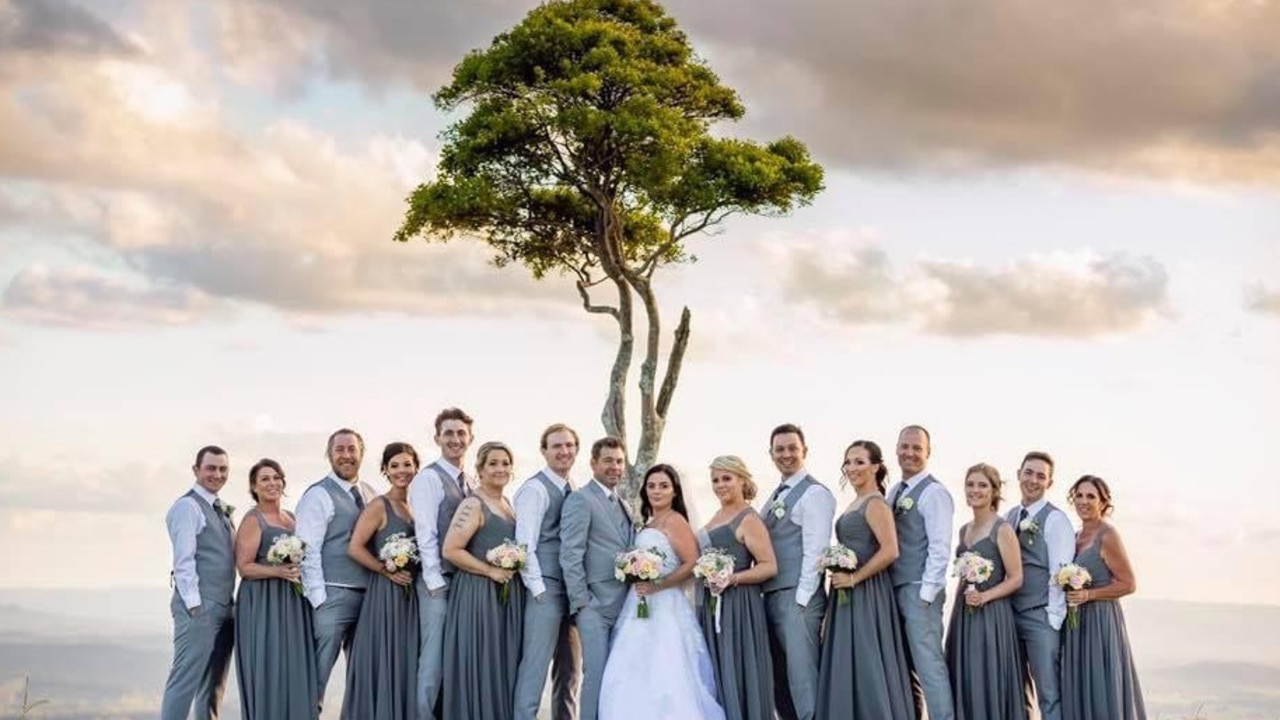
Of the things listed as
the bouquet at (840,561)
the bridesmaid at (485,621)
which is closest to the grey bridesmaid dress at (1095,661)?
the bouquet at (840,561)

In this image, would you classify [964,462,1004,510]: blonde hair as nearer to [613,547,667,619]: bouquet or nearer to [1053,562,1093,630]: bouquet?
[1053,562,1093,630]: bouquet

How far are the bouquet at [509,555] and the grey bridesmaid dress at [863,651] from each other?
199 centimetres

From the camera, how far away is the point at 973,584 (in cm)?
1112

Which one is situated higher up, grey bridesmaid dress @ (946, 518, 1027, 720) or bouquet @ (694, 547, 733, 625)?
bouquet @ (694, 547, 733, 625)

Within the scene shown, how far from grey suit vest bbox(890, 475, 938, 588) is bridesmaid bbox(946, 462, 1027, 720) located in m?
0.39

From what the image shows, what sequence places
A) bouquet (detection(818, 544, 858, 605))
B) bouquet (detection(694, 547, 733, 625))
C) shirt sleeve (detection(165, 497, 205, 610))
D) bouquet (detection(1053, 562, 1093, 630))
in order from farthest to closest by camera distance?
shirt sleeve (detection(165, 497, 205, 610))
bouquet (detection(1053, 562, 1093, 630))
bouquet (detection(818, 544, 858, 605))
bouquet (detection(694, 547, 733, 625))

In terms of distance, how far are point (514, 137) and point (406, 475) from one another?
10.9 m

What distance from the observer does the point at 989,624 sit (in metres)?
11.1

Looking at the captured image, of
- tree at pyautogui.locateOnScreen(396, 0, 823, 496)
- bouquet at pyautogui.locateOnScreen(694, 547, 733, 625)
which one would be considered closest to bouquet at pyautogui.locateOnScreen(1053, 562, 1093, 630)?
bouquet at pyautogui.locateOnScreen(694, 547, 733, 625)

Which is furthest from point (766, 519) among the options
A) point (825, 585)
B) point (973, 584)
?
point (973, 584)

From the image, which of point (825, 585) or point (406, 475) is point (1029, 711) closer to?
point (825, 585)

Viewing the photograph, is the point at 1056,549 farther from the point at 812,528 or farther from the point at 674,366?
the point at 674,366

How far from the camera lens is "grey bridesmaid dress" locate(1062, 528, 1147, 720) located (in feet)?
36.6

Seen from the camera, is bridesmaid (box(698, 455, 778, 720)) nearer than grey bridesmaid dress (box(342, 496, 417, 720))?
Yes
